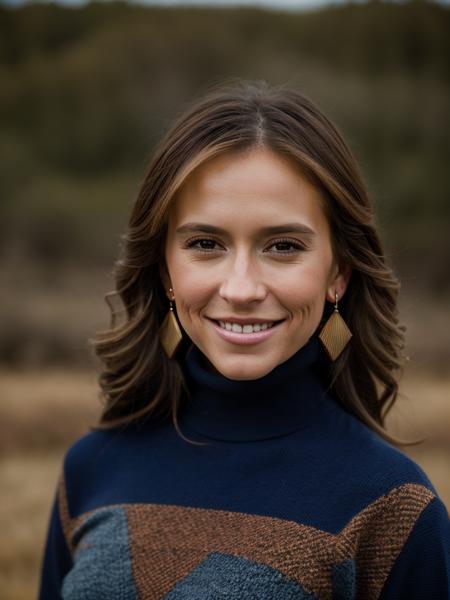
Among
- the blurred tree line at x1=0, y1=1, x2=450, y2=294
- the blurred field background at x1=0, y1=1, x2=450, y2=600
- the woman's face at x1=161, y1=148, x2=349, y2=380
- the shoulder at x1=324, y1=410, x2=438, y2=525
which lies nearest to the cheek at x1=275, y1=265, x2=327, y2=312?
the woman's face at x1=161, y1=148, x2=349, y2=380

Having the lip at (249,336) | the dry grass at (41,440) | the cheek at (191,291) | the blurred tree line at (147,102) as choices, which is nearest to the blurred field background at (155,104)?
the blurred tree line at (147,102)

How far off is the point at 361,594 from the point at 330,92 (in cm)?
1094

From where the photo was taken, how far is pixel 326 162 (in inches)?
71.4

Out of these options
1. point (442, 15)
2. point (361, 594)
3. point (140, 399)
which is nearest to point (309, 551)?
point (361, 594)

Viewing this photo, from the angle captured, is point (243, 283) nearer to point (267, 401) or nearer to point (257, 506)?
point (267, 401)

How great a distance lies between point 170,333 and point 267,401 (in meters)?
0.34

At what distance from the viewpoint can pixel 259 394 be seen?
6.33 ft

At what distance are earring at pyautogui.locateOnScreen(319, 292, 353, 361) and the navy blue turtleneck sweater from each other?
0.04 meters

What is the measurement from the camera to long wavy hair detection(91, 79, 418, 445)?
181cm

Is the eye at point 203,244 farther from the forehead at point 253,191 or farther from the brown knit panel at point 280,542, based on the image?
the brown knit panel at point 280,542

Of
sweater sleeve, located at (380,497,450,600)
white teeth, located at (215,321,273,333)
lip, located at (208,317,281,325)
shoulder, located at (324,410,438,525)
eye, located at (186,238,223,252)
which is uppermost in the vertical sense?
eye, located at (186,238,223,252)

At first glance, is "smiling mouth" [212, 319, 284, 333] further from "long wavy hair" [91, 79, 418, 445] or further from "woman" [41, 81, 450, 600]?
"long wavy hair" [91, 79, 418, 445]

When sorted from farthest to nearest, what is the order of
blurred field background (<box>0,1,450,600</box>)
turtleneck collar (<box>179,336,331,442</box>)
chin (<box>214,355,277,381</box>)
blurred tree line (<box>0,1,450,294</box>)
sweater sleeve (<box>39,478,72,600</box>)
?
blurred tree line (<box>0,1,450,294</box>), blurred field background (<box>0,1,450,600</box>), sweater sleeve (<box>39,478,72,600</box>), turtleneck collar (<box>179,336,331,442</box>), chin (<box>214,355,277,381</box>)

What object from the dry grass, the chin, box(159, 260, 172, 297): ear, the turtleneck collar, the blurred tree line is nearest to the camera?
the chin
